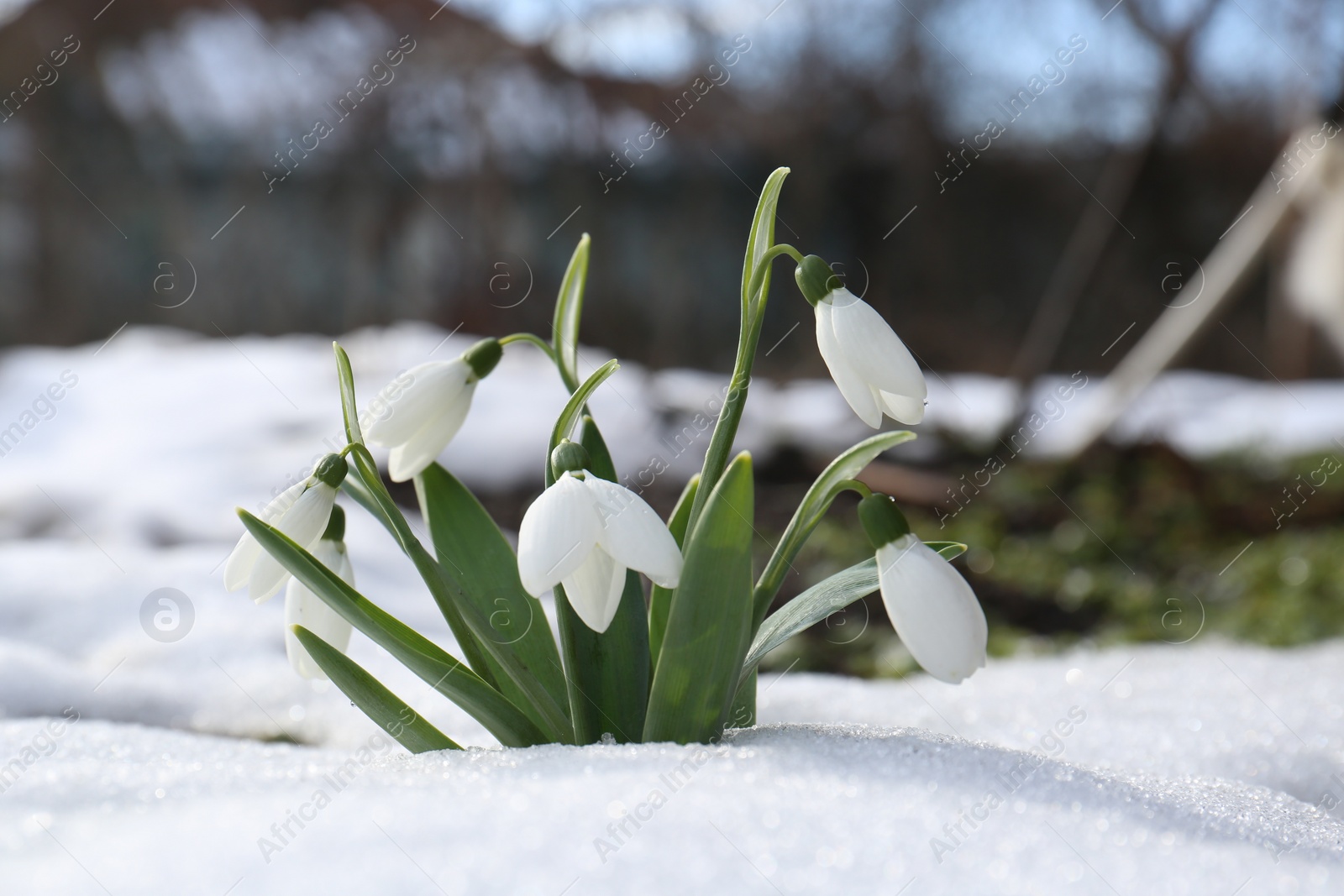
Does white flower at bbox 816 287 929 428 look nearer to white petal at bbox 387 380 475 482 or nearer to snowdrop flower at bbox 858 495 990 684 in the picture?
snowdrop flower at bbox 858 495 990 684

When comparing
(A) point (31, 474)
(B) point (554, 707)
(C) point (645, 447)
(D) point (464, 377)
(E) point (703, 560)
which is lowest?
(C) point (645, 447)

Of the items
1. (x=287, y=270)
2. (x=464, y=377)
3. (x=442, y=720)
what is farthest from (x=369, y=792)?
(x=287, y=270)

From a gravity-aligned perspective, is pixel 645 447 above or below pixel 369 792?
below

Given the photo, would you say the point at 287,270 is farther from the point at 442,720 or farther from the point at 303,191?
the point at 442,720

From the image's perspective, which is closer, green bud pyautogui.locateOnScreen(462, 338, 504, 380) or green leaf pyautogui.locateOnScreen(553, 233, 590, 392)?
green bud pyautogui.locateOnScreen(462, 338, 504, 380)

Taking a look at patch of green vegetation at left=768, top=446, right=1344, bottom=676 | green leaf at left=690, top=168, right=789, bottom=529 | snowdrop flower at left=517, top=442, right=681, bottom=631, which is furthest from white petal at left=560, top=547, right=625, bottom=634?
patch of green vegetation at left=768, top=446, right=1344, bottom=676

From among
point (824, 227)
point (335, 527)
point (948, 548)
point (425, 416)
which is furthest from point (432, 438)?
point (824, 227)

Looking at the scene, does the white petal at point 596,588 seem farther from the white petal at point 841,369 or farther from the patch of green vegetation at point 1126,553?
the patch of green vegetation at point 1126,553
